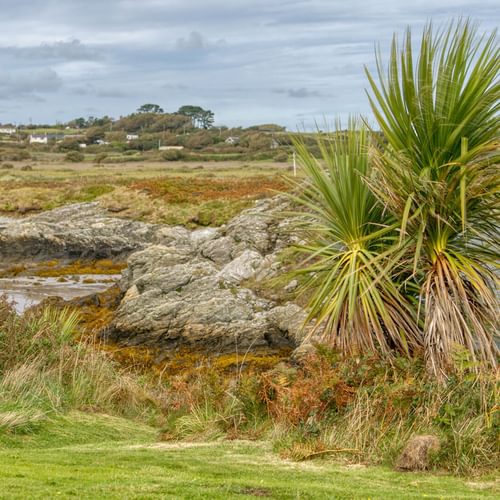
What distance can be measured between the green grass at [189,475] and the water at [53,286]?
21.1m

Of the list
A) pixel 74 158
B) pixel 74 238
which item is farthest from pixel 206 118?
pixel 74 238

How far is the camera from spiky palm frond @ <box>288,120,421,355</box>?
991 centimetres

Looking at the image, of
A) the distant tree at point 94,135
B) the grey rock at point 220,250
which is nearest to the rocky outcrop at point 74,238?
the grey rock at point 220,250

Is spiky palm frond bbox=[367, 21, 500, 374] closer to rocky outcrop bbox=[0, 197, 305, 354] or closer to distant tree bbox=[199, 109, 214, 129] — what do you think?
rocky outcrop bbox=[0, 197, 305, 354]

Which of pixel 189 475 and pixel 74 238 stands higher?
pixel 189 475

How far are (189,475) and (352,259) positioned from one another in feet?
11.7

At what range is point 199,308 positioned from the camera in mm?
22641

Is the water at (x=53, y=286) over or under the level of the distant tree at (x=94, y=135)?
under

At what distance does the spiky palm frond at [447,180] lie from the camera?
9.67 meters

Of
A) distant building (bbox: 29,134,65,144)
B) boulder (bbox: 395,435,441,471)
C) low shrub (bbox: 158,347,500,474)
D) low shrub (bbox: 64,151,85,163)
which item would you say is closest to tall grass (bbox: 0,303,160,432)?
low shrub (bbox: 158,347,500,474)

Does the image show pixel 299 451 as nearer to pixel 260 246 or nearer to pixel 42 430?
pixel 42 430

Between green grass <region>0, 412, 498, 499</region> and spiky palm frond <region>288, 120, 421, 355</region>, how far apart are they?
181 centimetres

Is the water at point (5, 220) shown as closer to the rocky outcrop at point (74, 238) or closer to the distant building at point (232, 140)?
the rocky outcrop at point (74, 238)

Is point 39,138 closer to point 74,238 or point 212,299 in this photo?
point 74,238
